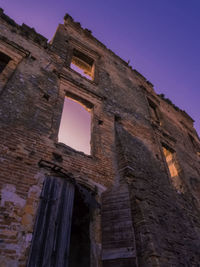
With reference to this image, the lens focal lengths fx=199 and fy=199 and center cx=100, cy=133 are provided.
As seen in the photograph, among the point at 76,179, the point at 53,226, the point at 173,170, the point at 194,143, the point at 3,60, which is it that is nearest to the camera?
the point at 53,226

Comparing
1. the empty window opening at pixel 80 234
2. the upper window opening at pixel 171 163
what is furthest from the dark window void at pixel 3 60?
the upper window opening at pixel 171 163

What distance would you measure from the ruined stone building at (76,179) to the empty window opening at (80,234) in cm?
3

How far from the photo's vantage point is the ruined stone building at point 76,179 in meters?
3.68

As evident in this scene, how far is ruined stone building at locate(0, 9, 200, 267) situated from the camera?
368 centimetres

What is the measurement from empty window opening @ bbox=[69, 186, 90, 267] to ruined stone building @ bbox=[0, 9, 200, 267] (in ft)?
0.09

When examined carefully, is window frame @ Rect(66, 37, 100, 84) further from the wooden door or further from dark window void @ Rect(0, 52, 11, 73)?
the wooden door

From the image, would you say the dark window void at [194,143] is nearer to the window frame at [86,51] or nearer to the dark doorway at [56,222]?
the window frame at [86,51]

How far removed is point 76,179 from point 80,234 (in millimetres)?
1986

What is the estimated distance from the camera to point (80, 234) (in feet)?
18.4

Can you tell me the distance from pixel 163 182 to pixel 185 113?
1037 cm

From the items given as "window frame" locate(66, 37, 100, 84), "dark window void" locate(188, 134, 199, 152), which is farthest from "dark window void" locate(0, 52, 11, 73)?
"dark window void" locate(188, 134, 199, 152)

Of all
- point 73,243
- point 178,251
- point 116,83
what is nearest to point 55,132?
point 73,243

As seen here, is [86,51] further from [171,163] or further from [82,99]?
[171,163]

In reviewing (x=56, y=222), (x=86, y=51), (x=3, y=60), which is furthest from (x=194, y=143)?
(x=3, y=60)
